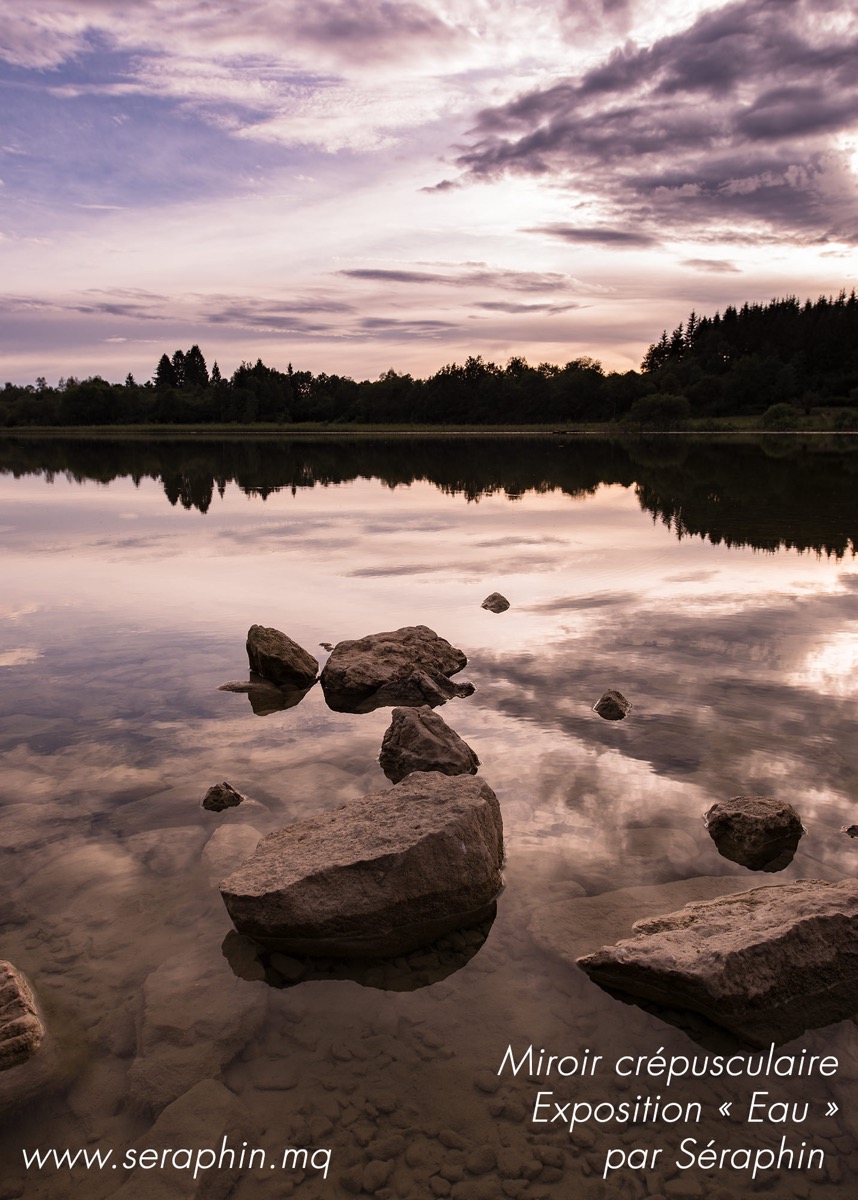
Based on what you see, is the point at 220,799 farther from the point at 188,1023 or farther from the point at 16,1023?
the point at 16,1023

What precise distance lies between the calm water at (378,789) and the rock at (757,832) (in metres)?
0.15

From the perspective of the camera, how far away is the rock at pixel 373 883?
5.91 meters

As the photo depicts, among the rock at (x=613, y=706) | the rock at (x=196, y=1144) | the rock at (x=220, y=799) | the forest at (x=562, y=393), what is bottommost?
the rock at (x=196, y=1144)

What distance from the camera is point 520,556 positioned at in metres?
22.9

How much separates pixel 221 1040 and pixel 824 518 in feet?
91.7

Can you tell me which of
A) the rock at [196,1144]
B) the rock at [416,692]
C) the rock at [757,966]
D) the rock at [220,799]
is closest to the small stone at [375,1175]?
the rock at [196,1144]

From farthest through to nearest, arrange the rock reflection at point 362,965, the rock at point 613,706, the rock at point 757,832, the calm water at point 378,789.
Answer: the rock at point 613,706 → the rock at point 757,832 → the rock reflection at point 362,965 → the calm water at point 378,789

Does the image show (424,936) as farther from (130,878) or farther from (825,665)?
(825,665)

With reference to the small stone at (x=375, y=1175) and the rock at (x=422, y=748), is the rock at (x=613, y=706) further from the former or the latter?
the small stone at (x=375, y=1175)

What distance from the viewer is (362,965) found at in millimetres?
5906

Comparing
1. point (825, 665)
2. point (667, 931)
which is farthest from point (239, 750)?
point (825, 665)

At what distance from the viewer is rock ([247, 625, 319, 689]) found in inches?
468

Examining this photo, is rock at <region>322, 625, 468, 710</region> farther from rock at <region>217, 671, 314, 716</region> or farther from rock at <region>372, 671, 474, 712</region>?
rock at <region>217, 671, 314, 716</region>

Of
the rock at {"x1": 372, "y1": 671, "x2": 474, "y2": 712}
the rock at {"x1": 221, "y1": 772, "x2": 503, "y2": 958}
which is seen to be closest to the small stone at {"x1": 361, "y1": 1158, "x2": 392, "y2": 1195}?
the rock at {"x1": 221, "y1": 772, "x2": 503, "y2": 958}
